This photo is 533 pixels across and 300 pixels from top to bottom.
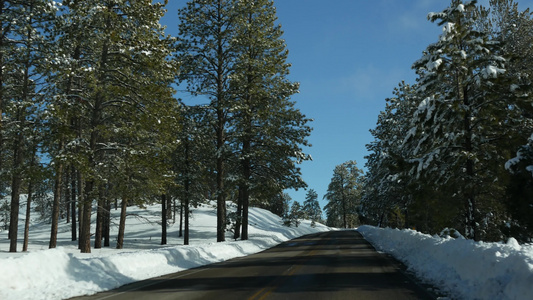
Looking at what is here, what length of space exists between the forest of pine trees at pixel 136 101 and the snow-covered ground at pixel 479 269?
11.3 m

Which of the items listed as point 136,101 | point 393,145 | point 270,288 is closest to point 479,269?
point 270,288

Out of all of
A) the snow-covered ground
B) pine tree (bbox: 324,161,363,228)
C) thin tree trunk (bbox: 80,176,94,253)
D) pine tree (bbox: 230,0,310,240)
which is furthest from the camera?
pine tree (bbox: 324,161,363,228)

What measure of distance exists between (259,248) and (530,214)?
51.3 feet

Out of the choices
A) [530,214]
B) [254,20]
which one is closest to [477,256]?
[530,214]

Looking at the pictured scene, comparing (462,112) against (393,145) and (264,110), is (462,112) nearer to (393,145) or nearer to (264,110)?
(264,110)

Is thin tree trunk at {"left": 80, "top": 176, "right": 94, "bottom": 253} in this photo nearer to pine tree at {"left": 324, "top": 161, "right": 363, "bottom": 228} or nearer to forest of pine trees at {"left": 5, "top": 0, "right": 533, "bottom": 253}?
forest of pine trees at {"left": 5, "top": 0, "right": 533, "bottom": 253}

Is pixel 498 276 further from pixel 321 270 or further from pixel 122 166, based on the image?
pixel 122 166

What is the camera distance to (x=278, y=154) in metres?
27.4

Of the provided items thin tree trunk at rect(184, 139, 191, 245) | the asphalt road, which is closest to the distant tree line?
the asphalt road

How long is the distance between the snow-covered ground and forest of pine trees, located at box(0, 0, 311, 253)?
1125 cm

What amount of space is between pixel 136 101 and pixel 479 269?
552 inches

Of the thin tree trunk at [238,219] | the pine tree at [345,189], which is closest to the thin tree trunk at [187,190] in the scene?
the thin tree trunk at [238,219]

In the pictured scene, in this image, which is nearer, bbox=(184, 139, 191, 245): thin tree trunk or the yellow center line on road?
the yellow center line on road

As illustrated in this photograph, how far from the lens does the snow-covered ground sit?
6.99 meters
